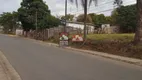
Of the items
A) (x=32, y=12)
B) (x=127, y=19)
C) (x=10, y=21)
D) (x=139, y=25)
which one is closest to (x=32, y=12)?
(x=32, y=12)

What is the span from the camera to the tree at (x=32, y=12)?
243ft

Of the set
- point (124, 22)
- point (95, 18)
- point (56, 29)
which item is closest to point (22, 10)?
point (56, 29)

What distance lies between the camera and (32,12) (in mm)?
75688

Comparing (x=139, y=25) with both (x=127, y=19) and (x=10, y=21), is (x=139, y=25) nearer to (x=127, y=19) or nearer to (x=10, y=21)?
(x=127, y=19)

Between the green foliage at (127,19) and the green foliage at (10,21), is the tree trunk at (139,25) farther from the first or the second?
the green foliage at (10,21)

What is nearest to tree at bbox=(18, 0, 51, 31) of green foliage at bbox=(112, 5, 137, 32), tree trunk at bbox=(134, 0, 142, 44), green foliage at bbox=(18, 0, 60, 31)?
green foliage at bbox=(18, 0, 60, 31)

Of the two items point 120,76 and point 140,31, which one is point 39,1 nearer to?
point 140,31

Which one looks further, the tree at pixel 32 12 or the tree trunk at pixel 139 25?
the tree at pixel 32 12

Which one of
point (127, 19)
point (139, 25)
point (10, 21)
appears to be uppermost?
point (10, 21)

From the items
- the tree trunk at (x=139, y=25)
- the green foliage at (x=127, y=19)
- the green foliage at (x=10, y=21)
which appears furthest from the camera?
the green foliage at (x=10, y=21)

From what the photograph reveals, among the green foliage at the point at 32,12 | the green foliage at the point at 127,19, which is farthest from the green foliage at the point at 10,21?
the green foliage at the point at 127,19

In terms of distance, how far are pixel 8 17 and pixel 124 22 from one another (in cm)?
6707

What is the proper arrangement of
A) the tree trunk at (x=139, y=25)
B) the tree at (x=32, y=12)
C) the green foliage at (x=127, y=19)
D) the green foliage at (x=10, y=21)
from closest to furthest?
the tree trunk at (x=139, y=25) < the green foliage at (x=127, y=19) < the tree at (x=32, y=12) < the green foliage at (x=10, y=21)

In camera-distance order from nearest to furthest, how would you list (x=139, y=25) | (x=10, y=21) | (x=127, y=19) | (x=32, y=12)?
(x=139, y=25) → (x=127, y=19) → (x=32, y=12) → (x=10, y=21)
